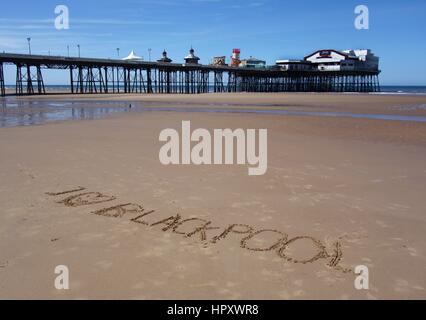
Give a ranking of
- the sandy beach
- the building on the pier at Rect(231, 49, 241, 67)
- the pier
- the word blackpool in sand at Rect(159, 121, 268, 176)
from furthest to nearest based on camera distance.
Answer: the building on the pier at Rect(231, 49, 241, 67) → the pier → the word blackpool in sand at Rect(159, 121, 268, 176) → the sandy beach

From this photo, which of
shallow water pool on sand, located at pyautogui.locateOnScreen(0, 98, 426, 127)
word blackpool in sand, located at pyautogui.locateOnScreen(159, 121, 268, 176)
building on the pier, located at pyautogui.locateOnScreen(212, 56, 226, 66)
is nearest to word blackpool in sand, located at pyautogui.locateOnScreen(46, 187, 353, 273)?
word blackpool in sand, located at pyautogui.locateOnScreen(159, 121, 268, 176)

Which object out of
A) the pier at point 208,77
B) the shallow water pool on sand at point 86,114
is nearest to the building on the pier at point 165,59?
the pier at point 208,77

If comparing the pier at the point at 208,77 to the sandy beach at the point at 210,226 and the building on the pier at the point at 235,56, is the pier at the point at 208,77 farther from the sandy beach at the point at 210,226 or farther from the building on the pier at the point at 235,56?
the sandy beach at the point at 210,226

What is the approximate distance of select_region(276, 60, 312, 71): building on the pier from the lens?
89.7 m

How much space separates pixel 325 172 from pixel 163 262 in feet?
15.7

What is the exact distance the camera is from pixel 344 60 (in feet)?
291

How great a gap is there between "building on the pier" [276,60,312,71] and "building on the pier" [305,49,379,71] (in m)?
2.46

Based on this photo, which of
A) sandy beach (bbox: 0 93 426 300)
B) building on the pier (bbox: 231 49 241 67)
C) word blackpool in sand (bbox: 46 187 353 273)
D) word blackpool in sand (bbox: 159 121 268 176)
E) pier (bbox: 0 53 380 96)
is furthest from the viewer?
building on the pier (bbox: 231 49 241 67)

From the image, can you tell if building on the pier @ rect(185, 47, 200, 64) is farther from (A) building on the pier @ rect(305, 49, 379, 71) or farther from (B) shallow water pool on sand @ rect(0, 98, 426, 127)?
(B) shallow water pool on sand @ rect(0, 98, 426, 127)

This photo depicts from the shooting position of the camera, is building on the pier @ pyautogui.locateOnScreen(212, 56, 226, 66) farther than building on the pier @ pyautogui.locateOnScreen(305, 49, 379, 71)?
Yes

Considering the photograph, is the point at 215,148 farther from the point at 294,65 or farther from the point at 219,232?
the point at 294,65

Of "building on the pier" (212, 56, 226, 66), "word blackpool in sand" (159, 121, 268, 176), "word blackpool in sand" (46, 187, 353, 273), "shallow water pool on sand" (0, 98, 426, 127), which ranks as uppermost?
"building on the pier" (212, 56, 226, 66)

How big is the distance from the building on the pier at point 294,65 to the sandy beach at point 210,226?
84030 millimetres

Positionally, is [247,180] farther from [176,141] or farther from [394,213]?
[176,141]
